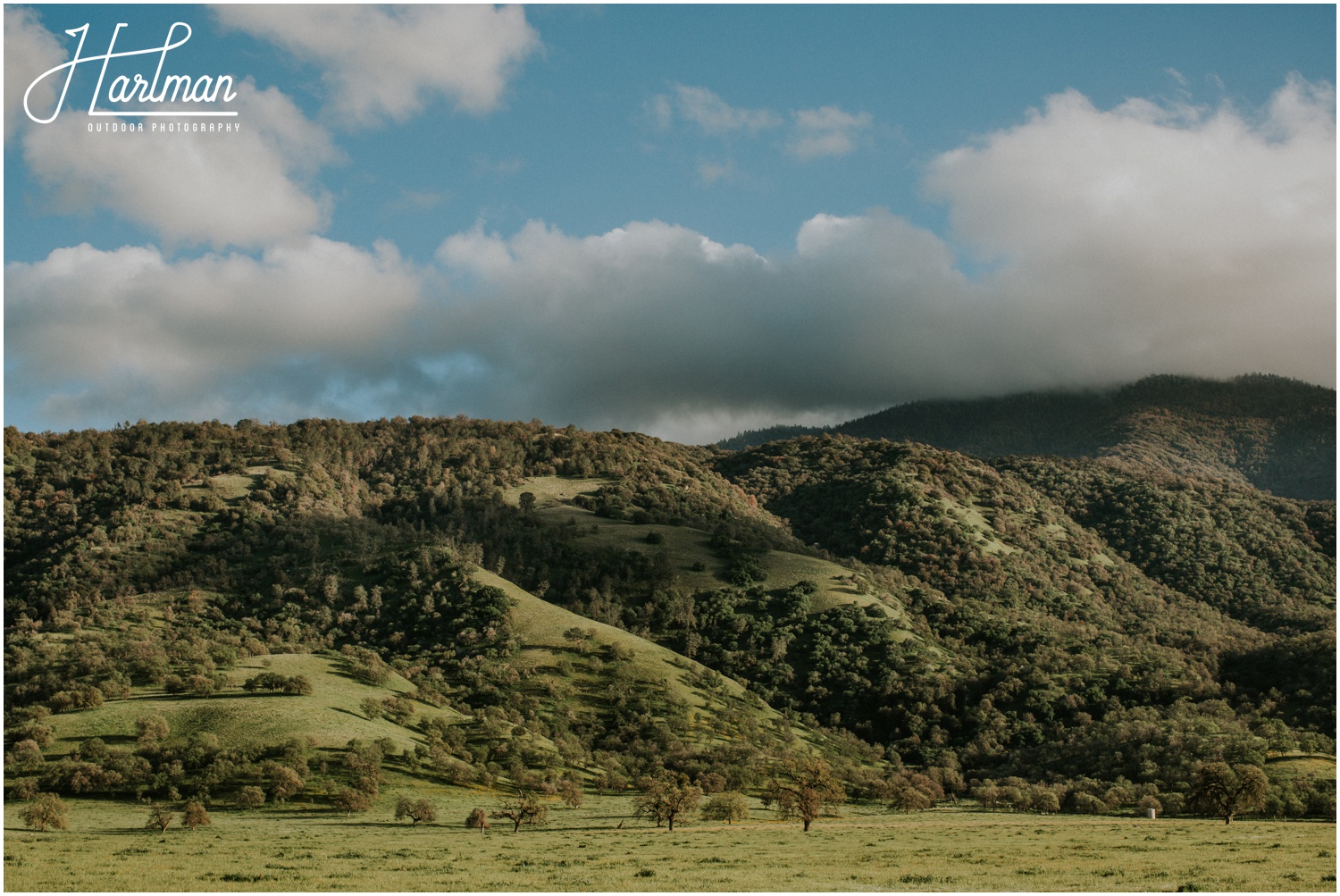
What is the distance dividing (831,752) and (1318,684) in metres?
72.0

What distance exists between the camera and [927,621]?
180250 mm

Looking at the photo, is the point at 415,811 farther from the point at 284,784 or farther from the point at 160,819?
the point at 160,819

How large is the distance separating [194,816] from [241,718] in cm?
3141

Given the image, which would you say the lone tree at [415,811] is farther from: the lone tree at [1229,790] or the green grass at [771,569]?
the green grass at [771,569]

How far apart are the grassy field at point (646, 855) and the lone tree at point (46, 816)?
1.18 m

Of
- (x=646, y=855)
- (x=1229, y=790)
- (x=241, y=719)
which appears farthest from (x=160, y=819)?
(x=1229, y=790)

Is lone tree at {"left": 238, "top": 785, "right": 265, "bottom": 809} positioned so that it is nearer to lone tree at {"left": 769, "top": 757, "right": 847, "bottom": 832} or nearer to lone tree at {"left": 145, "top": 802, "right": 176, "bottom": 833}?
lone tree at {"left": 145, "top": 802, "right": 176, "bottom": 833}

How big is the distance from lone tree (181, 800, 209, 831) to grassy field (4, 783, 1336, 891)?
159 centimetres

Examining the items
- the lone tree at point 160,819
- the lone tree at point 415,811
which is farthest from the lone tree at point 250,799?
the lone tree at point 415,811

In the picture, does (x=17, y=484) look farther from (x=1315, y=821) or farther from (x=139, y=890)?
(x=1315, y=821)

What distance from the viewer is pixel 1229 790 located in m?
77.0

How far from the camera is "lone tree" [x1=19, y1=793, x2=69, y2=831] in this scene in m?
60.2

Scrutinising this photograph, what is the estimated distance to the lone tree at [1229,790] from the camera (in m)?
76.9

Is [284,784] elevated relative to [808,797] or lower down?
elevated
